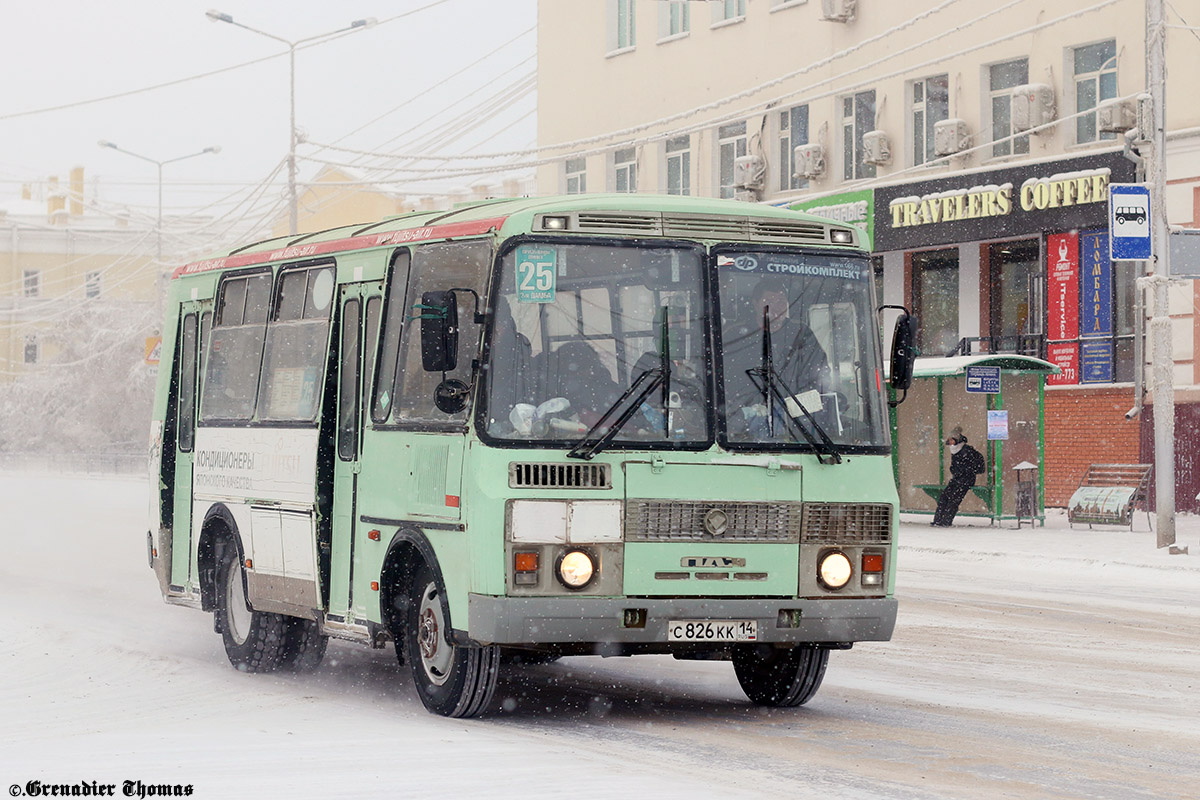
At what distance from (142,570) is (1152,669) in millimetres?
12938

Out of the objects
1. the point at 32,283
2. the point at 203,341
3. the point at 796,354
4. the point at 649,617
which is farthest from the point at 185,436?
the point at 32,283

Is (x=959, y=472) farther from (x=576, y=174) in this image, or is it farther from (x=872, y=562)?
(x=576, y=174)

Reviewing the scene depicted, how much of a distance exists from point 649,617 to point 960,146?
28536mm

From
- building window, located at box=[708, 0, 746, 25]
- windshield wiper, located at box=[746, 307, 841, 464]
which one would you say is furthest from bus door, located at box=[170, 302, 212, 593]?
building window, located at box=[708, 0, 746, 25]

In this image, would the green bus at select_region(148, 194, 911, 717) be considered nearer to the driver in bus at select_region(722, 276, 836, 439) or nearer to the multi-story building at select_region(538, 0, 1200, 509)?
the driver in bus at select_region(722, 276, 836, 439)

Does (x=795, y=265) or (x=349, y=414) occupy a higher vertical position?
(x=795, y=265)

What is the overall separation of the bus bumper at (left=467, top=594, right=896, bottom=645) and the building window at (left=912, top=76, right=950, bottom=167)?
28844mm

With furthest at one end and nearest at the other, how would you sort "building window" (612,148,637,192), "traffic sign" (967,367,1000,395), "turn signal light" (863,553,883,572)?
"building window" (612,148,637,192) → "traffic sign" (967,367,1000,395) → "turn signal light" (863,553,883,572)

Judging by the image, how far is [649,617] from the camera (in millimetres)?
10266

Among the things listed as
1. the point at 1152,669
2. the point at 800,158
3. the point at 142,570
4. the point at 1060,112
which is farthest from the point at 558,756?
the point at 800,158

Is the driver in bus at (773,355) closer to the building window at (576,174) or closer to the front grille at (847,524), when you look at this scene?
the front grille at (847,524)

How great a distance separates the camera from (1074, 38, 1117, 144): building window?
3438cm

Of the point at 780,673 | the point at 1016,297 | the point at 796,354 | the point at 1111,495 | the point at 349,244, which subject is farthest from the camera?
the point at 1016,297

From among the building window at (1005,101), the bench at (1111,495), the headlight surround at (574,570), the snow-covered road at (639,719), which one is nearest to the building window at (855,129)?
the building window at (1005,101)
